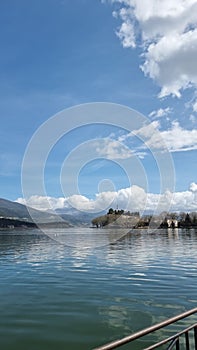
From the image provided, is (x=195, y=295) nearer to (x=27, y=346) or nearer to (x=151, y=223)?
(x=27, y=346)

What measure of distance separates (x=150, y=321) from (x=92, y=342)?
9.00 ft

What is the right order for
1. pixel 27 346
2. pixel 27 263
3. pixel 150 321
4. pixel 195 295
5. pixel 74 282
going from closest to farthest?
1. pixel 27 346
2. pixel 150 321
3. pixel 195 295
4. pixel 74 282
5. pixel 27 263

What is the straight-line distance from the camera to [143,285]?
59.6ft

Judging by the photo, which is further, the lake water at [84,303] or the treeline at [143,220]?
the treeline at [143,220]

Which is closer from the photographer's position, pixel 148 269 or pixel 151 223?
pixel 148 269

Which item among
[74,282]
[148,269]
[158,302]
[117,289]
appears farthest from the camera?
[148,269]

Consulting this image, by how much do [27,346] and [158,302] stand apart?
6628 mm

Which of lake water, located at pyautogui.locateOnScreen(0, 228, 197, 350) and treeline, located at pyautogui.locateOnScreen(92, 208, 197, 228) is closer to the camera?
lake water, located at pyautogui.locateOnScreen(0, 228, 197, 350)

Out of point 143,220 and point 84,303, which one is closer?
point 84,303

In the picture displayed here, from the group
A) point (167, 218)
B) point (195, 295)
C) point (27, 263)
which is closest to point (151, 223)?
point (167, 218)

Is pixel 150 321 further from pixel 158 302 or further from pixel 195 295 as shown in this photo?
Answer: pixel 195 295

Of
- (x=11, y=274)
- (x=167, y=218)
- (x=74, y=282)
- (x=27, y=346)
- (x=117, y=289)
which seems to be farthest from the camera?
(x=167, y=218)

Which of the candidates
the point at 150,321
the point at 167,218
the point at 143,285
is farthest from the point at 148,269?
the point at 167,218

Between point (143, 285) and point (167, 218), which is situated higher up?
point (167, 218)
